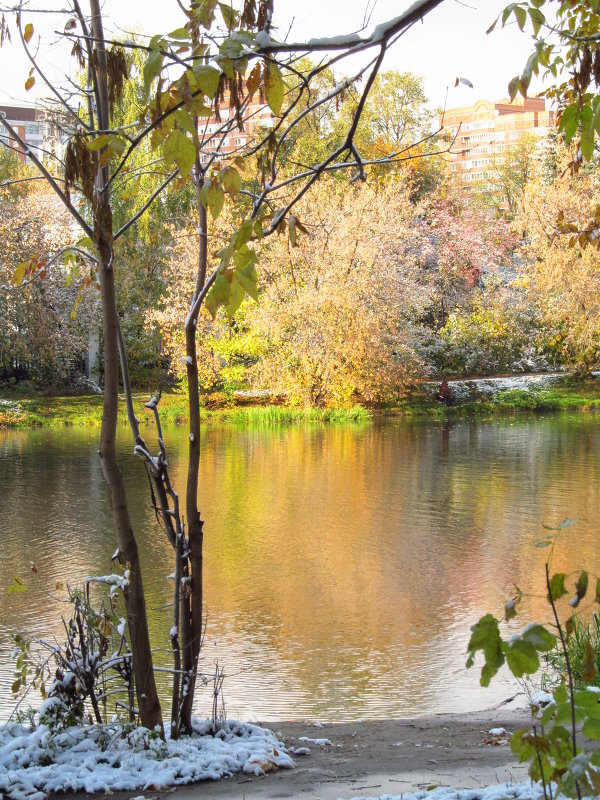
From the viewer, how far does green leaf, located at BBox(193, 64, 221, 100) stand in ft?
6.85

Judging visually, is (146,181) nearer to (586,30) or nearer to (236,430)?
(236,430)

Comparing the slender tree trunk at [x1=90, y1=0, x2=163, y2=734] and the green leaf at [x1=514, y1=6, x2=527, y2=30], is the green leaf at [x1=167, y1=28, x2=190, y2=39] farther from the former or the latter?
the slender tree trunk at [x1=90, y1=0, x2=163, y2=734]

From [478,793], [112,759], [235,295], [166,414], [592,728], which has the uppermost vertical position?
[235,295]

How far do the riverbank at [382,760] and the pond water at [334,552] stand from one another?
1.93 feet

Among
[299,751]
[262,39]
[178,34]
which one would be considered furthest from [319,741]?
[178,34]

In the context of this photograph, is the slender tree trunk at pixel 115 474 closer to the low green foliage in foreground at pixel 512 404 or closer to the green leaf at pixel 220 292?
the green leaf at pixel 220 292

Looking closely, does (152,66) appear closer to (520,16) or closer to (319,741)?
(520,16)

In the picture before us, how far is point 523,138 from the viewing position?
164 feet

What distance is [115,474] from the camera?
12.6 feet

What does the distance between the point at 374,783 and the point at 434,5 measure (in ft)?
8.39

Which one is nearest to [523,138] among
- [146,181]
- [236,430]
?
[146,181]

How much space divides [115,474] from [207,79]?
2.08 m

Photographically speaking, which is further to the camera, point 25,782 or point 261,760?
point 261,760

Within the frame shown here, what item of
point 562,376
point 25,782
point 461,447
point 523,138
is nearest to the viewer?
point 25,782
